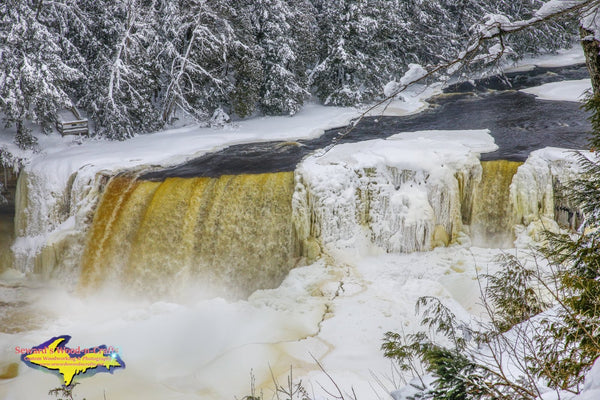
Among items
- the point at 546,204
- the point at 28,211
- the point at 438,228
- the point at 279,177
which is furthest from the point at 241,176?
the point at 546,204

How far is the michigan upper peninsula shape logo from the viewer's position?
623 centimetres

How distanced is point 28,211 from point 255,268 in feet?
20.5

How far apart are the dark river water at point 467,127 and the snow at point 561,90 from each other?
0.57 m

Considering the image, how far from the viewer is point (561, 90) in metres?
15.0

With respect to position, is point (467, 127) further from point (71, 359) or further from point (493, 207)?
point (71, 359)

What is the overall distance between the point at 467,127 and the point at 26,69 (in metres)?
13.3

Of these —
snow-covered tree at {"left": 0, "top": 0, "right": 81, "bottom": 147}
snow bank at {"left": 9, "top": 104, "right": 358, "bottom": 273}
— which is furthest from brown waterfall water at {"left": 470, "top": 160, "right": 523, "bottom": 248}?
snow-covered tree at {"left": 0, "top": 0, "right": 81, "bottom": 147}

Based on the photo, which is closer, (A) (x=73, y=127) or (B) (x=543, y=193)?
(B) (x=543, y=193)

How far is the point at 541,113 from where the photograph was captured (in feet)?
40.8

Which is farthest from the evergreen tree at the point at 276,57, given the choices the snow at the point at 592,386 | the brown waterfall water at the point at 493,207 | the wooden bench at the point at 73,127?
the snow at the point at 592,386

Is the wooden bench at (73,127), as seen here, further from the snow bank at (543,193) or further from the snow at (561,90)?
the snow at (561,90)

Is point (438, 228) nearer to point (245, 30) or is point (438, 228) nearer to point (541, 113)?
point (541, 113)

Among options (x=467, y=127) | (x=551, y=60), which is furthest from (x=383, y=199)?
(x=551, y=60)

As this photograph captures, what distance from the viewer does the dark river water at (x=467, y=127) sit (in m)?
9.63
